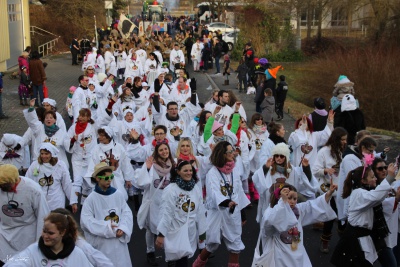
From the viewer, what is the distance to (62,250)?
498 centimetres

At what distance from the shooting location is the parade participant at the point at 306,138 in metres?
10.5

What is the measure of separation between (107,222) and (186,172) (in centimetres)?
104

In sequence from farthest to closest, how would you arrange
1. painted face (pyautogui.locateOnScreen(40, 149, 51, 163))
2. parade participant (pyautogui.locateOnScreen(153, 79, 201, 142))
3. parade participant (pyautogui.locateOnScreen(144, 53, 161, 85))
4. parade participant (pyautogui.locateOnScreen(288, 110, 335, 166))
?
1. parade participant (pyautogui.locateOnScreen(144, 53, 161, 85))
2. parade participant (pyautogui.locateOnScreen(153, 79, 201, 142))
3. parade participant (pyautogui.locateOnScreen(288, 110, 335, 166))
4. painted face (pyautogui.locateOnScreen(40, 149, 51, 163))

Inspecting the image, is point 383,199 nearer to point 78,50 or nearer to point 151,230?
point 151,230

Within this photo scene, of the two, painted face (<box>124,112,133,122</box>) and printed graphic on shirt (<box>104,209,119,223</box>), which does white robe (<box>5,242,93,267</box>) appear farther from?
painted face (<box>124,112,133,122</box>)

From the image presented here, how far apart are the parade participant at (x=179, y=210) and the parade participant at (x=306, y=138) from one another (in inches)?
147

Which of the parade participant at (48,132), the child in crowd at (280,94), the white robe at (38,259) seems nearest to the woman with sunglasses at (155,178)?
the parade participant at (48,132)

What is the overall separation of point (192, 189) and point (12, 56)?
24268mm

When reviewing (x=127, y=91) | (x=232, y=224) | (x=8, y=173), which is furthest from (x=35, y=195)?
(x=127, y=91)

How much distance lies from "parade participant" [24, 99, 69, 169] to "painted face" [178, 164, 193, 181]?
11.9 ft

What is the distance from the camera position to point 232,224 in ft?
25.3

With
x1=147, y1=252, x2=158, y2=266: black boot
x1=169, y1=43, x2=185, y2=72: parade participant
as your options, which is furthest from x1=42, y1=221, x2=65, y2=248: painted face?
x1=169, y1=43, x2=185, y2=72: parade participant

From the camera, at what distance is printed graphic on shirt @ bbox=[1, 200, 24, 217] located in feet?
21.5

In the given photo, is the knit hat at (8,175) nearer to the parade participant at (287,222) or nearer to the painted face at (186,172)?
the painted face at (186,172)
